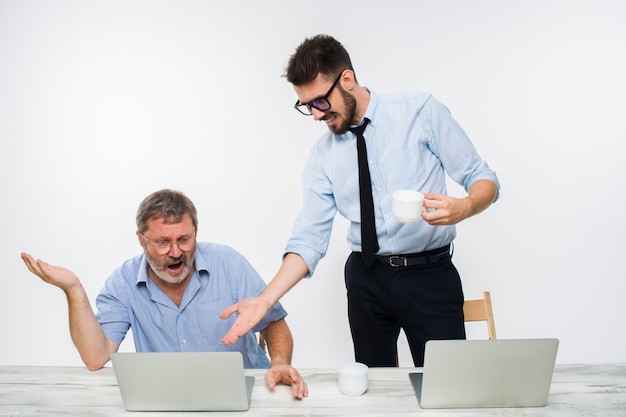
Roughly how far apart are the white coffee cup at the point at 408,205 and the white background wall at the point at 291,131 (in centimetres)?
180

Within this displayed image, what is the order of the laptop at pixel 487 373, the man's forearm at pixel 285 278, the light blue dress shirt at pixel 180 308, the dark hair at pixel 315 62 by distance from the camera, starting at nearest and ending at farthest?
the laptop at pixel 487 373
the man's forearm at pixel 285 278
the dark hair at pixel 315 62
the light blue dress shirt at pixel 180 308

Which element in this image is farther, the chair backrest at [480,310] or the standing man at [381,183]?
the chair backrest at [480,310]

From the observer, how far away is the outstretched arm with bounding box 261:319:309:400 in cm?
166

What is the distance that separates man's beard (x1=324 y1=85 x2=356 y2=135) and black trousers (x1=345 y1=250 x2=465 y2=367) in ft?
1.60

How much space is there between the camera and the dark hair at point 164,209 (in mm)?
2146

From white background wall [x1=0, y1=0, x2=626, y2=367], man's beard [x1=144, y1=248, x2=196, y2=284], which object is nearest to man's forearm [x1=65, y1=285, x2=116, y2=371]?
man's beard [x1=144, y1=248, x2=196, y2=284]

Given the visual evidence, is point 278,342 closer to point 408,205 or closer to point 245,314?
point 245,314

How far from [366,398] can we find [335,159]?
943mm

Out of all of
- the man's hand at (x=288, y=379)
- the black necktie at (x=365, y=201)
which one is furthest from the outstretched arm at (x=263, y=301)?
the black necktie at (x=365, y=201)

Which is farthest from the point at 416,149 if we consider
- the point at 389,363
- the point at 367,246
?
the point at 389,363

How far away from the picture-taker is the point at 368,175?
7.23 ft

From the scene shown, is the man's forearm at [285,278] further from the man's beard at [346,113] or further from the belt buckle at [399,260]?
the man's beard at [346,113]

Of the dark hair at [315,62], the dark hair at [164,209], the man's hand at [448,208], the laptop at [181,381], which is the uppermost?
the dark hair at [315,62]

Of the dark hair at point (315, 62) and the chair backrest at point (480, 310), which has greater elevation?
the dark hair at point (315, 62)
